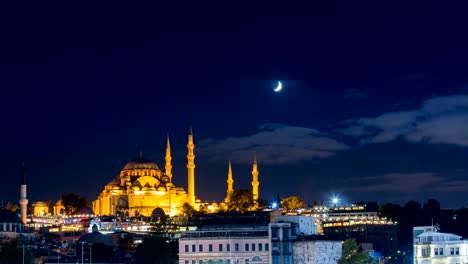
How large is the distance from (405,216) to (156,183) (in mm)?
43951

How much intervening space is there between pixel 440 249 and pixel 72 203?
84703 mm

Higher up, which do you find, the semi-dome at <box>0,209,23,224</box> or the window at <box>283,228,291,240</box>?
the semi-dome at <box>0,209,23,224</box>

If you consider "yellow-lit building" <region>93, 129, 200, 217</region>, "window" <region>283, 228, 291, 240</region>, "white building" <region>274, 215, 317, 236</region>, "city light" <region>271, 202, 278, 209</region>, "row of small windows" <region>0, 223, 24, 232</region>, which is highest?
"yellow-lit building" <region>93, 129, 200, 217</region>

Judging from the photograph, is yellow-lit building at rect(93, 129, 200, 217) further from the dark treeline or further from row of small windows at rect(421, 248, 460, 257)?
row of small windows at rect(421, 248, 460, 257)

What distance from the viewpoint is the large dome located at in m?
181

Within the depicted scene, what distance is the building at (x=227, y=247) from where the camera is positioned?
308 feet

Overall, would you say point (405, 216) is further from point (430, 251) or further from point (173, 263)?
point (173, 263)

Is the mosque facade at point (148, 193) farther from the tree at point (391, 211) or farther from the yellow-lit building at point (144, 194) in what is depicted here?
the tree at point (391, 211)

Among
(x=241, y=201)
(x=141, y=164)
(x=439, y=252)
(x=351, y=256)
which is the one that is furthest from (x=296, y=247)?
(x=141, y=164)

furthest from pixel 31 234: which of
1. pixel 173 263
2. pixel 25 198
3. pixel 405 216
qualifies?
pixel 405 216

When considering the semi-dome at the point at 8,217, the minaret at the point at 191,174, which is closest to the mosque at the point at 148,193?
the minaret at the point at 191,174

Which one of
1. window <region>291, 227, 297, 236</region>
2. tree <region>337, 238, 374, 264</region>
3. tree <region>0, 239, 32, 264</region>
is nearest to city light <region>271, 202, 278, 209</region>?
tree <region>337, 238, 374, 264</region>

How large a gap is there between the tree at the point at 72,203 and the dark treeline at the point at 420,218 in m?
49.0

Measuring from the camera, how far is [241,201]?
6058 inches
